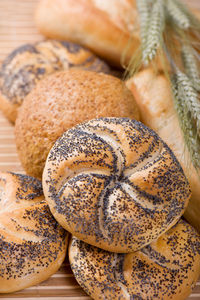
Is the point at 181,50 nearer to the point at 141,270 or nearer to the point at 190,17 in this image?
the point at 190,17

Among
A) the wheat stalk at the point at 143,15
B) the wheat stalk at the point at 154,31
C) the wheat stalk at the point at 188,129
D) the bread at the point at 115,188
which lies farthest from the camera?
the wheat stalk at the point at 143,15

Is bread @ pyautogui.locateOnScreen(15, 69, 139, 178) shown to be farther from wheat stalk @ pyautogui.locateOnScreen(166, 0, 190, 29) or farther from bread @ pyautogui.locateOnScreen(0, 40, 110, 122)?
wheat stalk @ pyautogui.locateOnScreen(166, 0, 190, 29)

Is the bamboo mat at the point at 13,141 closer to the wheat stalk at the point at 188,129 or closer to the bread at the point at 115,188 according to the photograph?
the bread at the point at 115,188

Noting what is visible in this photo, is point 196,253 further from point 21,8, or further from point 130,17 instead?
point 21,8


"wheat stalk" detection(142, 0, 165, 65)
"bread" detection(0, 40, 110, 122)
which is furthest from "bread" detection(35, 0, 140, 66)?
"wheat stalk" detection(142, 0, 165, 65)

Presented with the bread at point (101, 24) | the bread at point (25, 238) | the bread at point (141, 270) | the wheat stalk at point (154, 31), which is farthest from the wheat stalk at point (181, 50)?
the bread at point (25, 238)
